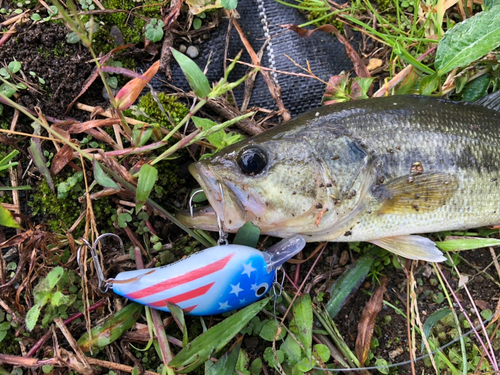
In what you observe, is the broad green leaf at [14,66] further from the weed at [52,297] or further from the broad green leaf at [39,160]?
the weed at [52,297]

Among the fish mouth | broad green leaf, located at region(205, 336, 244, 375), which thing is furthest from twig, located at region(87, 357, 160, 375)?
the fish mouth

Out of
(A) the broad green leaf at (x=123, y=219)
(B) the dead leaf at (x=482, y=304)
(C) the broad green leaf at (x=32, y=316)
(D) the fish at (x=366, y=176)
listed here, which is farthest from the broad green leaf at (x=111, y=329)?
(B) the dead leaf at (x=482, y=304)

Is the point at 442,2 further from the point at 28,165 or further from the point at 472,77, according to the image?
the point at 28,165

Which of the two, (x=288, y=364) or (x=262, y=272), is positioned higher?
(x=262, y=272)

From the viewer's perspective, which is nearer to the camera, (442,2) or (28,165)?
(28,165)

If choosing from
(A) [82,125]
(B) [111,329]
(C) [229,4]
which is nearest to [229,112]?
(C) [229,4]

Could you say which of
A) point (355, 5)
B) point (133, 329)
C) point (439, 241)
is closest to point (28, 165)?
point (133, 329)
